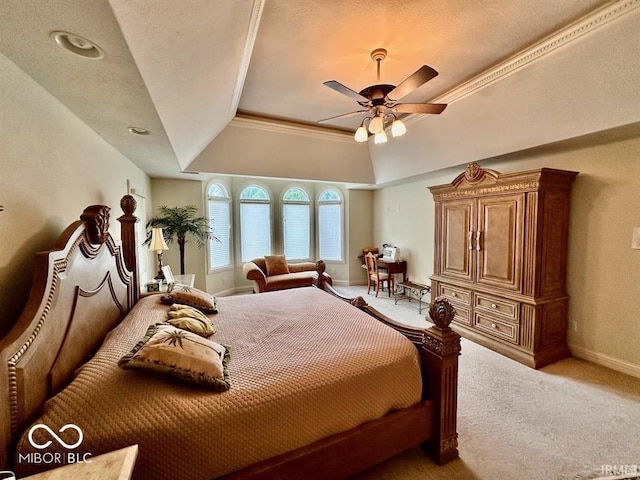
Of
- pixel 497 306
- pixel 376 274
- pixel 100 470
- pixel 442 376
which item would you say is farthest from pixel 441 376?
pixel 376 274

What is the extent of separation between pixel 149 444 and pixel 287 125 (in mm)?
4104

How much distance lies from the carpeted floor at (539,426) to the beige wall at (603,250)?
0.91 ft

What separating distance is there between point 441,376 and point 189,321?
1.68 m

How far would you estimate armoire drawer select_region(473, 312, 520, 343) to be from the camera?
117 inches

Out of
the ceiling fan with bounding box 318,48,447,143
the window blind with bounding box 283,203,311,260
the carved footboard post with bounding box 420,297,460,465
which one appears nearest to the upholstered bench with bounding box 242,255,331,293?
the window blind with bounding box 283,203,311,260

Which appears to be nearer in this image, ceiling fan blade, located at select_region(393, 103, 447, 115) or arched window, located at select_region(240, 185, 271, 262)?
ceiling fan blade, located at select_region(393, 103, 447, 115)

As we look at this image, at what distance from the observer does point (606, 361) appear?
9.07 feet

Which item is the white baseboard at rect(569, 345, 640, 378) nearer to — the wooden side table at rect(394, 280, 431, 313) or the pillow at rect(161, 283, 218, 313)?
the wooden side table at rect(394, 280, 431, 313)

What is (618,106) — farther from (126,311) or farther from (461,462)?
(126,311)

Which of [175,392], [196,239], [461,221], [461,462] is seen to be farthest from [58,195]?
[461,221]

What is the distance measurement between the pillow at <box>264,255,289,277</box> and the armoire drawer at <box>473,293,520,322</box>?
11.2 feet

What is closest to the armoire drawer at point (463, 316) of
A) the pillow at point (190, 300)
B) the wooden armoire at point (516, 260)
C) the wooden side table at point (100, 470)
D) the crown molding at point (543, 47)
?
the wooden armoire at point (516, 260)

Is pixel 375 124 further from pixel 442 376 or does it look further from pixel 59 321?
pixel 59 321

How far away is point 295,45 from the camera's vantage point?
7.89 ft
